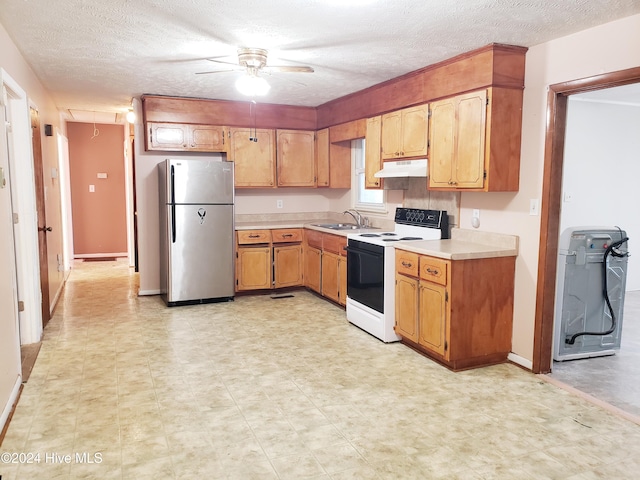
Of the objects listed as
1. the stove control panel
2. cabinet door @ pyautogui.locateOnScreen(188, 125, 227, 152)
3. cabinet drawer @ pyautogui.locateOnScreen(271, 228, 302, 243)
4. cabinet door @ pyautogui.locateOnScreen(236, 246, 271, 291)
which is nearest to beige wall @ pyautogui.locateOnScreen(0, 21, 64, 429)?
cabinet door @ pyautogui.locateOnScreen(188, 125, 227, 152)

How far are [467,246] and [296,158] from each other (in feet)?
9.64

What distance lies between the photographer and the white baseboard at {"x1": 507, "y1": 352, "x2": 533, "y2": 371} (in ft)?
11.3

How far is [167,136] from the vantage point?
5.42 meters

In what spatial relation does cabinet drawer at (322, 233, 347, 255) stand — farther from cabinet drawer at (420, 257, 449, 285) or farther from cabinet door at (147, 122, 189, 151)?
cabinet door at (147, 122, 189, 151)

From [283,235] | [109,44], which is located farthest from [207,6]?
[283,235]

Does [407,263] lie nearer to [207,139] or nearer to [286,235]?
[286,235]

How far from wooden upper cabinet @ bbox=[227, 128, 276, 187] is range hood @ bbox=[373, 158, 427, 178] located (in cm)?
167

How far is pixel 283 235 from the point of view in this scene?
5.79 metres

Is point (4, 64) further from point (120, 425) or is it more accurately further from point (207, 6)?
point (120, 425)

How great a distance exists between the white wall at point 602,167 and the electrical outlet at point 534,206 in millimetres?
2227

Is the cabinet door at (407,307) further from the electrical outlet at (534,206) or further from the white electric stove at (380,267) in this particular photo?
the electrical outlet at (534,206)

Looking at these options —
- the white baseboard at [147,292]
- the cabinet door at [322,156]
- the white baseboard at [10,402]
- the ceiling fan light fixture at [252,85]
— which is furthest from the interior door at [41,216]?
the cabinet door at [322,156]

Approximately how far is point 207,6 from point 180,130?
2.97 metres

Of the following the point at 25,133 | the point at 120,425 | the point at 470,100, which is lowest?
the point at 120,425
